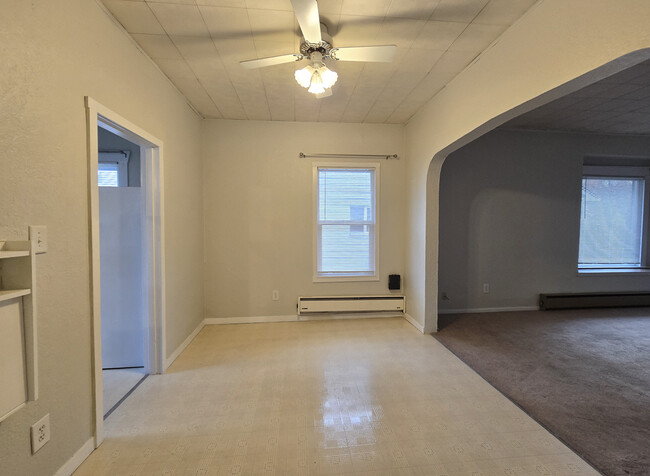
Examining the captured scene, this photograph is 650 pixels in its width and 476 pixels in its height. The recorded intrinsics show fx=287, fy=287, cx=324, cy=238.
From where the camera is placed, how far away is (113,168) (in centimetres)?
377

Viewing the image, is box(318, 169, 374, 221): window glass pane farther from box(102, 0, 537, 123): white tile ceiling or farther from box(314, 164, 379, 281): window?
box(102, 0, 537, 123): white tile ceiling

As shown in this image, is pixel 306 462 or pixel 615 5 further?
pixel 306 462

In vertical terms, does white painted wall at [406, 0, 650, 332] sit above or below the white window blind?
above

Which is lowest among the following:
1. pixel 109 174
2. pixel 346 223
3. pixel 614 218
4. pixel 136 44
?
pixel 346 223

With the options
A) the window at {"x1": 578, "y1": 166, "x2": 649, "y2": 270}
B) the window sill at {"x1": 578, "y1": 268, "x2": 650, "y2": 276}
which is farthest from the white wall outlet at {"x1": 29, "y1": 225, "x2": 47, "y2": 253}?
the window at {"x1": 578, "y1": 166, "x2": 649, "y2": 270}

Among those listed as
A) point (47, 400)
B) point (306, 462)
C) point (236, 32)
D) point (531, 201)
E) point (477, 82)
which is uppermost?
point (236, 32)

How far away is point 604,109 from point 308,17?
3.82 meters

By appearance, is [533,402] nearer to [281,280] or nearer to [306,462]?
[306,462]

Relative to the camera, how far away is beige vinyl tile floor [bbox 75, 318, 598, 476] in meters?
1.53

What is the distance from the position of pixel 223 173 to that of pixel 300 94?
4.72 ft

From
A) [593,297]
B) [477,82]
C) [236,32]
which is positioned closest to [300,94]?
[236,32]

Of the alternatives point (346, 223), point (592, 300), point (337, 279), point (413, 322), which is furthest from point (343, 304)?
point (592, 300)

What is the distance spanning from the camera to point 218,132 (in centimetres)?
365

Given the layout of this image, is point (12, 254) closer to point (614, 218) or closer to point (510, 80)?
point (510, 80)
